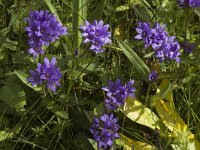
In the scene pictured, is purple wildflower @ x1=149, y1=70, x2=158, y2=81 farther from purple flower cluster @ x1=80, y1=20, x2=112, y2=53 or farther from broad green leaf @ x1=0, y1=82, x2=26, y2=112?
broad green leaf @ x1=0, y1=82, x2=26, y2=112

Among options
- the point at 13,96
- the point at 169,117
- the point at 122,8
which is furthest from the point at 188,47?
the point at 13,96

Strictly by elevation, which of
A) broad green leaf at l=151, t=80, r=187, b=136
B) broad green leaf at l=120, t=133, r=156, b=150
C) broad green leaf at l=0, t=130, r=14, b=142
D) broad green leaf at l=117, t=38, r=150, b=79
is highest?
broad green leaf at l=117, t=38, r=150, b=79

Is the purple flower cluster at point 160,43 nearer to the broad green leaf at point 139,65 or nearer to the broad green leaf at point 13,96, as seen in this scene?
the broad green leaf at point 139,65

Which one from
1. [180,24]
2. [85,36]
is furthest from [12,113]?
[180,24]

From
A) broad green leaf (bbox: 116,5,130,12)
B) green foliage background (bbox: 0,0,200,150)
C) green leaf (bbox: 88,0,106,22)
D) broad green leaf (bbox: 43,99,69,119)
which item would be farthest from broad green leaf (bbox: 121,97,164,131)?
broad green leaf (bbox: 116,5,130,12)

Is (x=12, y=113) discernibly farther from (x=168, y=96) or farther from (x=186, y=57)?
(x=186, y=57)

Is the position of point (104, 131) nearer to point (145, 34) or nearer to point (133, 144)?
point (133, 144)

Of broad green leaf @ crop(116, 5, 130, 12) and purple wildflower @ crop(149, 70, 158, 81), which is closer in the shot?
purple wildflower @ crop(149, 70, 158, 81)
